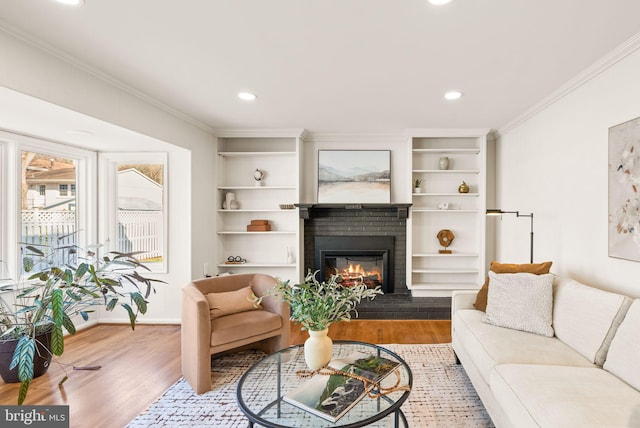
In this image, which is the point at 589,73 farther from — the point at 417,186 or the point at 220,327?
the point at 220,327

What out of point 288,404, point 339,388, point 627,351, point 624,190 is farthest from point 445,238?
point 288,404

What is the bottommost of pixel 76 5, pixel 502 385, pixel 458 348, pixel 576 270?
pixel 458 348

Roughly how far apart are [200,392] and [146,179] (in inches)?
102

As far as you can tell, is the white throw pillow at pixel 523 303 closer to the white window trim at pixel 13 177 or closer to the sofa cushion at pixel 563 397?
the sofa cushion at pixel 563 397

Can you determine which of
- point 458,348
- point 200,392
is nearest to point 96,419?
point 200,392

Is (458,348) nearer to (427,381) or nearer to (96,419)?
(427,381)

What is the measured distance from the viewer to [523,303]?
7.60 feet

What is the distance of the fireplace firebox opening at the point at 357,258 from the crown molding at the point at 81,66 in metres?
2.43

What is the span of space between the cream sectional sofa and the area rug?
207 millimetres

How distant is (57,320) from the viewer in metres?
2.14

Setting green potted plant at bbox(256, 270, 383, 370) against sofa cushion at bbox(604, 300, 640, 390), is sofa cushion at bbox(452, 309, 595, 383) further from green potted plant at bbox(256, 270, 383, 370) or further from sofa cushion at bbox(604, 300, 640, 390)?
green potted plant at bbox(256, 270, 383, 370)

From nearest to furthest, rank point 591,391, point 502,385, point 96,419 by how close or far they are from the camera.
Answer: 1. point 591,391
2. point 502,385
3. point 96,419

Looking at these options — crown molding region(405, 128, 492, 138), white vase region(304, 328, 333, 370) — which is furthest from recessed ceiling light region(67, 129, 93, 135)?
crown molding region(405, 128, 492, 138)

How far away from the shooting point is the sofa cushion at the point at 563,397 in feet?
4.33
